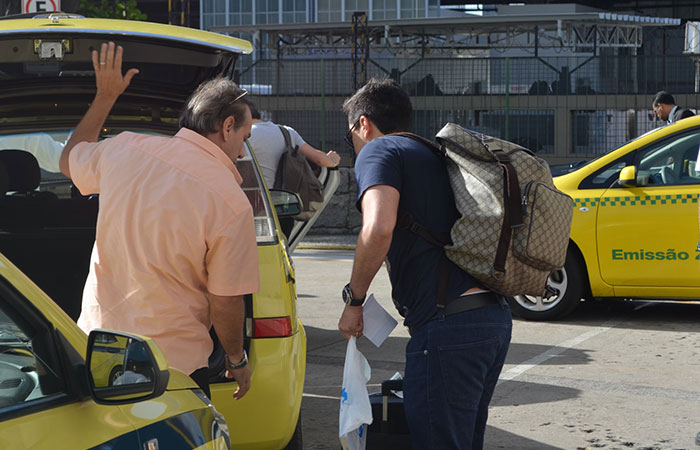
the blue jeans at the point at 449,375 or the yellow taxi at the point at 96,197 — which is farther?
the yellow taxi at the point at 96,197

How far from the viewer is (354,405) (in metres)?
3.83

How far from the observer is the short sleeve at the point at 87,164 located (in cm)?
357

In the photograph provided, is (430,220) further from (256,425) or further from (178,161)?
(256,425)

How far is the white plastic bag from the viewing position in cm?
380

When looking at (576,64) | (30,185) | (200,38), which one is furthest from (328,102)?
(200,38)

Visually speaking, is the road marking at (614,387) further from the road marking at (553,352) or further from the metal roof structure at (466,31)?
the metal roof structure at (466,31)

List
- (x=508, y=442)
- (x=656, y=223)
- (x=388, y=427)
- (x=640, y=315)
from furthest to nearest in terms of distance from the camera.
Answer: (x=640, y=315), (x=656, y=223), (x=508, y=442), (x=388, y=427)

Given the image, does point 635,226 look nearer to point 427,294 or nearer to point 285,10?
point 427,294

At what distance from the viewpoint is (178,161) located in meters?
3.40

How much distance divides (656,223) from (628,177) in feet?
1.46

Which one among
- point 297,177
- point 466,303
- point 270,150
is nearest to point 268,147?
point 270,150

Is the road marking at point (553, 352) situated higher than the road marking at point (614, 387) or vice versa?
the road marking at point (614, 387)

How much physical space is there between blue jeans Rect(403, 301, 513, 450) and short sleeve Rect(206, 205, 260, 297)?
25.1 inches

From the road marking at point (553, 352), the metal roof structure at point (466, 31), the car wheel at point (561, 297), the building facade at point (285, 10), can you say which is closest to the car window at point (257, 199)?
the road marking at point (553, 352)
